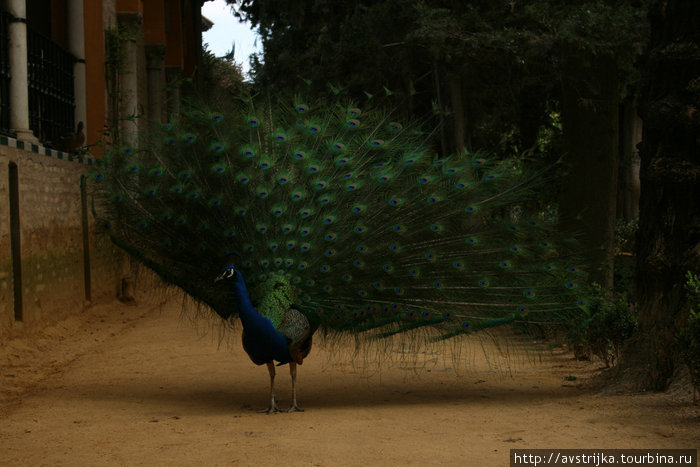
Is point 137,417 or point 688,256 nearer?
point 137,417

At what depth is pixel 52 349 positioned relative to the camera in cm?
1011

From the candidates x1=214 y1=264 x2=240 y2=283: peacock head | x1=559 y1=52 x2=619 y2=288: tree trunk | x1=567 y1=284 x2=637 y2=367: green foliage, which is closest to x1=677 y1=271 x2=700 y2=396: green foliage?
x1=567 y1=284 x2=637 y2=367: green foliage

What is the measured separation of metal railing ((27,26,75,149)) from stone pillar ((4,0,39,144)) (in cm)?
123

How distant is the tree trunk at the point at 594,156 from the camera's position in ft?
35.6

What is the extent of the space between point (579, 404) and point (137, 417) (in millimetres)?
3416

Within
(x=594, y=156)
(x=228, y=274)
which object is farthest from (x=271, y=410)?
(x=594, y=156)

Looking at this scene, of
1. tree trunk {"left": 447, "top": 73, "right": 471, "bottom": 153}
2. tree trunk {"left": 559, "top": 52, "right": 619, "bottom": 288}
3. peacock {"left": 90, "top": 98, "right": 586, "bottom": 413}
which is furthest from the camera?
tree trunk {"left": 447, "top": 73, "right": 471, "bottom": 153}

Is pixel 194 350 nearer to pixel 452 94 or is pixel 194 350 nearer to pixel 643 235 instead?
pixel 643 235

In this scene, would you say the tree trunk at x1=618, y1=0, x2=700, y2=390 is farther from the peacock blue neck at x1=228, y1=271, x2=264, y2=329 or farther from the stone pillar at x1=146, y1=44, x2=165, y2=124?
the stone pillar at x1=146, y1=44, x2=165, y2=124

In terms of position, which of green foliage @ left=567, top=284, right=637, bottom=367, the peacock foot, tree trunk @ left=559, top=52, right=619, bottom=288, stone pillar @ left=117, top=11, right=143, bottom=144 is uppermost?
stone pillar @ left=117, top=11, right=143, bottom=144

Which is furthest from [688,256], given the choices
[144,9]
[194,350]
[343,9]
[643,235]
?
[144,9]

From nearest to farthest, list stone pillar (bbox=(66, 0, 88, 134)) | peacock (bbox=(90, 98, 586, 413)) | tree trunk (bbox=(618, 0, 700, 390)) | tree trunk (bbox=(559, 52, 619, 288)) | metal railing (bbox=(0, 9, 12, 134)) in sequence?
1. peacock (bbox=(90, 98, 586, 413))
2. tree trunk (bbox=(618, 0, 700, 390))
3. metal railing (bbox=(0, 9, 12, 134))
4. tree trunk (bbox=(559, 52, 619, 288))
5. stone pillar (bbox=(66, 0, 88, 134))

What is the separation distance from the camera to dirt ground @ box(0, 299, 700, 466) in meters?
5.24

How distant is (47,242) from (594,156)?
279 inches
